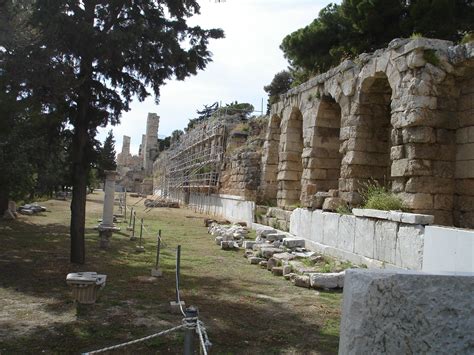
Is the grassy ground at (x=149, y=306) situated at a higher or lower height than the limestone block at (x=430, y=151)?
lower

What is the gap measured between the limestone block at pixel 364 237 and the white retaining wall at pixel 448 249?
169 centimetres

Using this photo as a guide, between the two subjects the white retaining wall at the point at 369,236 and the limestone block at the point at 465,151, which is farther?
the limestone block at the point at 465,151

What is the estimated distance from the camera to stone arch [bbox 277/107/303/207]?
15.0 meters

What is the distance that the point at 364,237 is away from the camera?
9156 mm

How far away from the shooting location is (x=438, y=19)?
16.2 m

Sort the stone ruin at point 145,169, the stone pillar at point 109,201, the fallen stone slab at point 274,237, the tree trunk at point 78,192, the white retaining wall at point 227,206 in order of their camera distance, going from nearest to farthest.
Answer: the tree trunk at point 78,192 < the fallen stone slab at point 274,237 < the stone pillar at point 109,201 < the white retaining wall at point 227,206 < the stone ruin at point 145,169

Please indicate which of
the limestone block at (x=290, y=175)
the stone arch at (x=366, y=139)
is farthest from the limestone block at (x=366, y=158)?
the limestone block at (x=290, y=175)

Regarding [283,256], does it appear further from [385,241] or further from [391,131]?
[391,131]

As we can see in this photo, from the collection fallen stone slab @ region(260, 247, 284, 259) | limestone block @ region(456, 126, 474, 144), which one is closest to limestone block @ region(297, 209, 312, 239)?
fallen stone slab @ region(260, 247, 284, 259)

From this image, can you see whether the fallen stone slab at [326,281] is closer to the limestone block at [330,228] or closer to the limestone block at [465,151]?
the limestone block at [330,228]

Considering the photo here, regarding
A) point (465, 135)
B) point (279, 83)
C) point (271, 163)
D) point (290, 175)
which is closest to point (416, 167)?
point (465, 135)

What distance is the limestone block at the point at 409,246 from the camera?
7441 millimetres

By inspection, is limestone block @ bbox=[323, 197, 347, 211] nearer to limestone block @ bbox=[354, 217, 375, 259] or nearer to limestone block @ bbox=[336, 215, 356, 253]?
limestone block @ bbox=[336, 215, 356, 253]

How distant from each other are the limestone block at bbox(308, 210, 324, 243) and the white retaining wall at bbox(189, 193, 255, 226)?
18.2 ft
